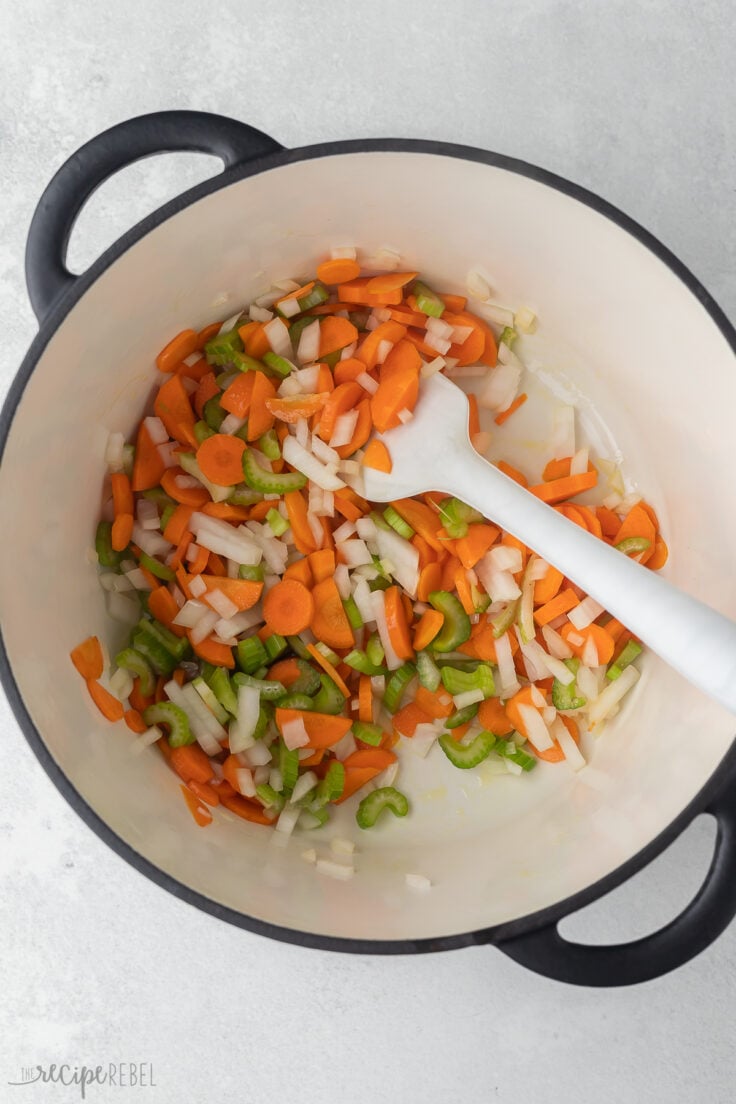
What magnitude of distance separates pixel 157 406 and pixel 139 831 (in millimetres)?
707

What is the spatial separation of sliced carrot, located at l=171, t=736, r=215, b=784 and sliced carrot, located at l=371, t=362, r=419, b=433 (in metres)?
0.64

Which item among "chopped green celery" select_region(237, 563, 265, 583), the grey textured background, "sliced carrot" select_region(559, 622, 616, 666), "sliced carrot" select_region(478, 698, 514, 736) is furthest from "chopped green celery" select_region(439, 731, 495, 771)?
"chopped green celery" select_region(237, 563, 265, 583)

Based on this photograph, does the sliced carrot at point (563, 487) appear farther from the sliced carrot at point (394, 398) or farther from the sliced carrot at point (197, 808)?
the sliced carrot at point (197, 808)

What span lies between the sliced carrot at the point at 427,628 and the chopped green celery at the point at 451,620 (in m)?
0.01

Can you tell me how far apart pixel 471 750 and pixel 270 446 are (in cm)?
65

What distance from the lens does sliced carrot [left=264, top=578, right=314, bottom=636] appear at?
5.33ft

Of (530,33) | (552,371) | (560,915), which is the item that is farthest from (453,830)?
(530,33)

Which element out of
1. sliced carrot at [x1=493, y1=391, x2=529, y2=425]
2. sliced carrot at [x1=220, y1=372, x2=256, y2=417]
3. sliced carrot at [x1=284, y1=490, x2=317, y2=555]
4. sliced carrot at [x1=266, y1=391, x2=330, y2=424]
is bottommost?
sliced carrot at [x1=284, y1=490, x2=317, y2=555]

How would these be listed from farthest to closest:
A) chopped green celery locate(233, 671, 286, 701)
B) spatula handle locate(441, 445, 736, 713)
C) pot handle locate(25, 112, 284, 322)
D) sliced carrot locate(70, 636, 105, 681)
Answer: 1. chopped green celery locate(233, 671, 286, 701)
2. sliced carrot locate(70, 636, 105, 681)
3. pot handle locate(25, 112, 284, 322)
4. spatula handle locate(441, 445, 736, 713)

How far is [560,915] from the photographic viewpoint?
1.36 m

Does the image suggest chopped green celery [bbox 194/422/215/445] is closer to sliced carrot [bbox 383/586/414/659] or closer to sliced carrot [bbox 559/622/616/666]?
sliced carrot [bbox 383/586/414/659]

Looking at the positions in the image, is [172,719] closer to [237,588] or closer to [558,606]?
[237,588]

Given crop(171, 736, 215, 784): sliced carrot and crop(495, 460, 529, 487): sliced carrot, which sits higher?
crop(495, 460, 529, 487): sliced carrot

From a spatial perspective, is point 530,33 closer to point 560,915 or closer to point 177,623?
point 177,623
